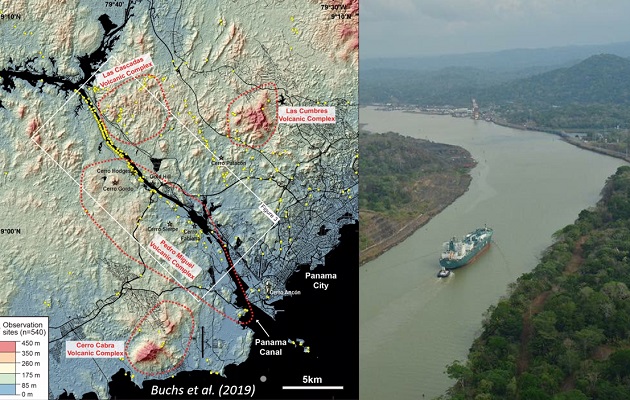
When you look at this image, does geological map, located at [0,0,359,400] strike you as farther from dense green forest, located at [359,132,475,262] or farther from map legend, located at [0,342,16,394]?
dense green forest, located at [359,132,475,262]

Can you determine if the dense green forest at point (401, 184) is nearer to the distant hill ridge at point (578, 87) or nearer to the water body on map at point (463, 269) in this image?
the water body on map at point (463, 269)

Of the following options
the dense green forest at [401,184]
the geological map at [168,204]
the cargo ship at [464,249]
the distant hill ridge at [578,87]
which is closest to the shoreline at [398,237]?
the dense green forest at [401,184]

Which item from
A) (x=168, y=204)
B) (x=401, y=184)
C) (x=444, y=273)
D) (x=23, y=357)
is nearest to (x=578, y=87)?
(x=401, y=184)

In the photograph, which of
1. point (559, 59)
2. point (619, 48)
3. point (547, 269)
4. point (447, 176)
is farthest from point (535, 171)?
point (619, 48)

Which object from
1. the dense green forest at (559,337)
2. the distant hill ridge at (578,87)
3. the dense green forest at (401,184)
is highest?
the distant hill ridge at (578,87)

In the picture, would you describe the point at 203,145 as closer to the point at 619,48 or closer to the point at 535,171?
the point at 535,171

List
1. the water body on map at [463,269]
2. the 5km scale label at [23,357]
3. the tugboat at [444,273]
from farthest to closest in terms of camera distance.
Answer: the tugboat at [444,273]
the water body on map at [463,269]
the 5km scale label at [23,357]
